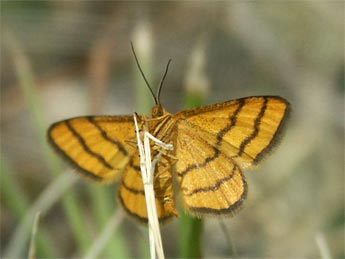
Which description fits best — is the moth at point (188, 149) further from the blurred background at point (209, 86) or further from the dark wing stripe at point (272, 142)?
the blurred background at point (209, 86)

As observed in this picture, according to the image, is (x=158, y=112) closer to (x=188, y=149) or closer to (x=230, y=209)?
(x=188, y=149)

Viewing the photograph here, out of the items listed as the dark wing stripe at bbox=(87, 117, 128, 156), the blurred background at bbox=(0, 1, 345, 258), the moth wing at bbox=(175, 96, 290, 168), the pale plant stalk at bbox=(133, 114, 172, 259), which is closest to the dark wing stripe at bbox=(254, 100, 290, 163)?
the moth wing at bbox=(175, 96, 290, 168)

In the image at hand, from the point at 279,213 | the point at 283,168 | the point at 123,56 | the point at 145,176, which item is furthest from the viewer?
the point at 123,56

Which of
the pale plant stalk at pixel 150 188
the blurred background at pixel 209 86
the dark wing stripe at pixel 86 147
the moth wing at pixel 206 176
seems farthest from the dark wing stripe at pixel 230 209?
the blurred background at pixel 209 86

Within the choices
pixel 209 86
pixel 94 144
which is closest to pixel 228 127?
pixel 94 144

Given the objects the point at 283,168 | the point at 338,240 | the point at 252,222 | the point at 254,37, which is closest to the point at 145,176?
the point at 338,240

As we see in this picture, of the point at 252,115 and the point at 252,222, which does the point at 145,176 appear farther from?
the point at 252,222
